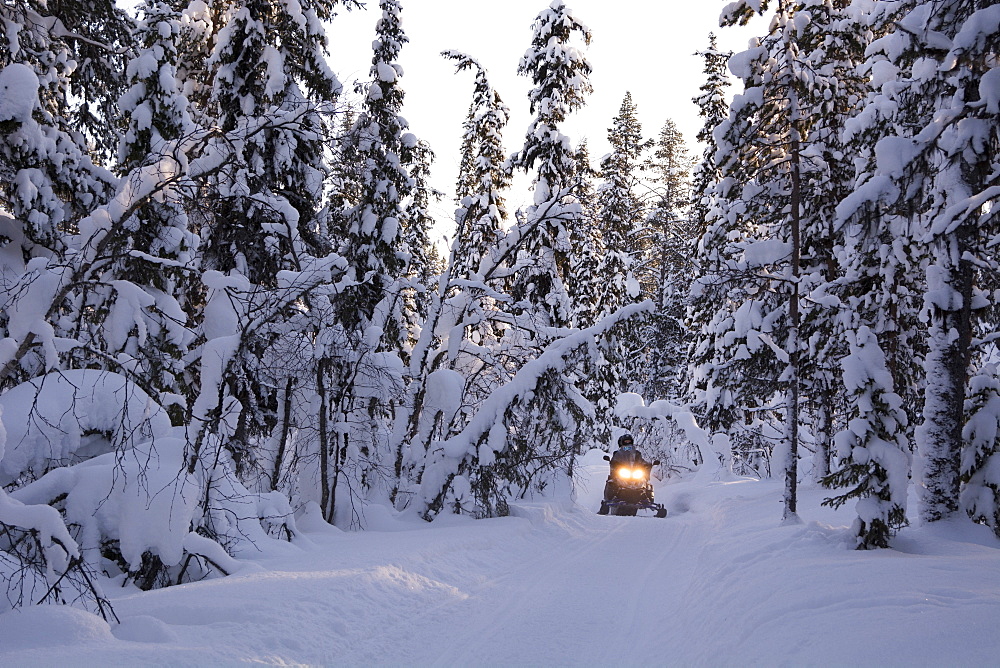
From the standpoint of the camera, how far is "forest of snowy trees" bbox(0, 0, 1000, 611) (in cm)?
634

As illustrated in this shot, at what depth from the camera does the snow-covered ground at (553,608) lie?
4605 mm

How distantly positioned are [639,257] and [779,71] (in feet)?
66.7

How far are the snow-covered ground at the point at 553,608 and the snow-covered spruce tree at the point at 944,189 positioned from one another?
114 centimetres

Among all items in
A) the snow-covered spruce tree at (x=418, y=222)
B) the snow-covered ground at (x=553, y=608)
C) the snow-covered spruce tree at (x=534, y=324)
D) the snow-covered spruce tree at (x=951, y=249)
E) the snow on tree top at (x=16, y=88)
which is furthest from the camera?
the snow-covered spruce tree at (x=418, y=222)

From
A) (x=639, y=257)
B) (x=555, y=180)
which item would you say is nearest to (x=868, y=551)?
(x=555, y=180)

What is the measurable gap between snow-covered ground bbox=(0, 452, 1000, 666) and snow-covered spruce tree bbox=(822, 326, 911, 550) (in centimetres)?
43

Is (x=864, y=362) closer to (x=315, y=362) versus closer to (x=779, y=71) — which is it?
(x=779, y=71)

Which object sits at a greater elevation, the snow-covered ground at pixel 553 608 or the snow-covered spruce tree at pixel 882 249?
the snow-covered spruce tree at pixel 882 249


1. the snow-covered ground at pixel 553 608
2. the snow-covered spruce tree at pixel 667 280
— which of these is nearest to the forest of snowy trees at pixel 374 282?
the snow-covered ground at pixel 553 608

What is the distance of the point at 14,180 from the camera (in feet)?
28.9

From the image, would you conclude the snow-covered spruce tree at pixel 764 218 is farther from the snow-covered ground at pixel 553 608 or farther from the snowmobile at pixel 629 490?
the snow-covered ground at pixel 553 608

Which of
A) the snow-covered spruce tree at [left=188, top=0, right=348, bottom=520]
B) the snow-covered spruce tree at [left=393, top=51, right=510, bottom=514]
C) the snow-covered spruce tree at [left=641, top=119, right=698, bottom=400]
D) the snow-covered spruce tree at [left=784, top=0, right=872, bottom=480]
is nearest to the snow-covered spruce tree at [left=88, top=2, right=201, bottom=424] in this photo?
the snow-covered spruce tree at [left=188, top=0, right=348, bottom=520]

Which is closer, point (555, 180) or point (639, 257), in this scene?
point (555, 180)

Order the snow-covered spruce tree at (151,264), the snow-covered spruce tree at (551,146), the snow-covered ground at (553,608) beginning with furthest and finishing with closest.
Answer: the snow-covered spruce tree at (551,146) < the snow-covered spruce tree at (151,264) < the snow-covered ground at (553,608)
